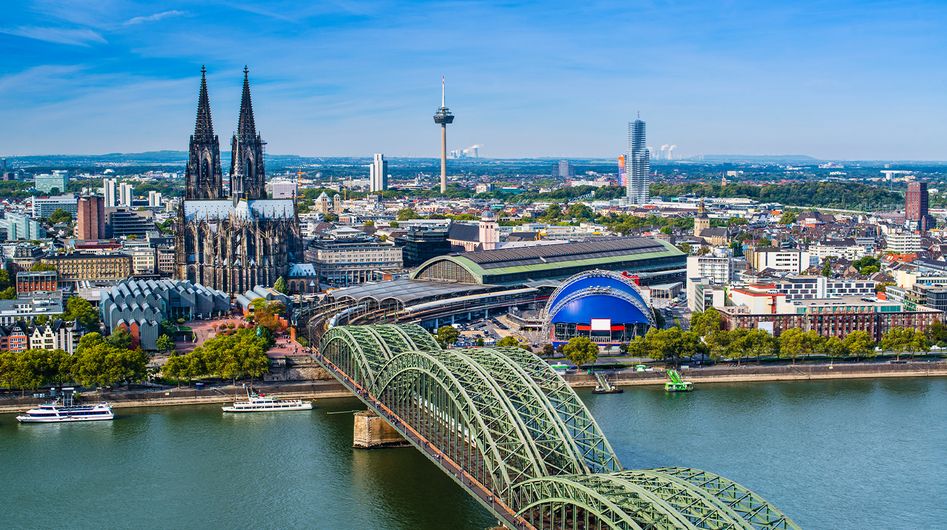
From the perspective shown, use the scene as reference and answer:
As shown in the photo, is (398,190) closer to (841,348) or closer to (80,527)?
(841,348)

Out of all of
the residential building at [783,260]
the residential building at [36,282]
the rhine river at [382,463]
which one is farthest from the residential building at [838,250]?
the residential building at [36,282]

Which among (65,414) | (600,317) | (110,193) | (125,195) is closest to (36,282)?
(65,414)

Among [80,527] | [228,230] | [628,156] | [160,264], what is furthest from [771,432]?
[628,156]

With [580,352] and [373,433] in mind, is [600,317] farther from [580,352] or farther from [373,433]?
[373,433]

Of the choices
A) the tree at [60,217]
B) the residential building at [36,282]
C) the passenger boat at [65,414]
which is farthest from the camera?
the tree at [60,217]

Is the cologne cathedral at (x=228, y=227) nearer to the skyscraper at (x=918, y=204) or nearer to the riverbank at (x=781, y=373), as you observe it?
the riverbank at (x=781, y=373)

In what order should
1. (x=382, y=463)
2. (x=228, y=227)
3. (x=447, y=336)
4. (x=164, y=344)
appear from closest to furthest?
Result: (x=382, y=463)
(x=164, y=344)
(x=447, y=336)
(x=228, y=227)
